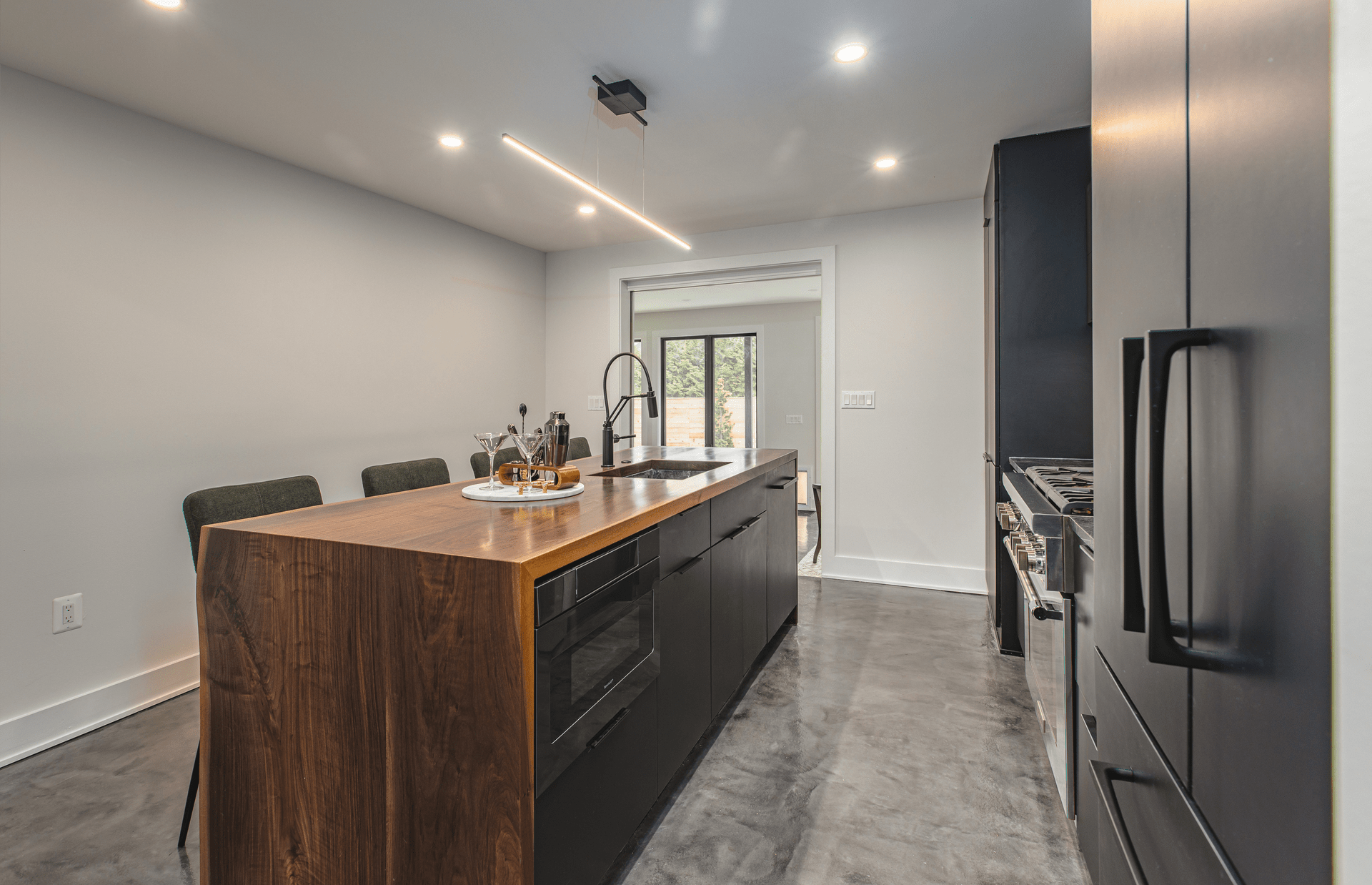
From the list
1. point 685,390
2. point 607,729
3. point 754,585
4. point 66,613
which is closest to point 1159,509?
point 607,729

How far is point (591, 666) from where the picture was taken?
1.32 metres

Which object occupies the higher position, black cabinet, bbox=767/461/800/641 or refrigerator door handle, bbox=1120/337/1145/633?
refrigerator door handle, bbox=1120/337/1145/633

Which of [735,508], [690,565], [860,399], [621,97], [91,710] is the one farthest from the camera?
[860,399]

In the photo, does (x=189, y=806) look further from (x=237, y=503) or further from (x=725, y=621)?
(x=725, y=621)

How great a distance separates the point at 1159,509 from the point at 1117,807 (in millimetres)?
633

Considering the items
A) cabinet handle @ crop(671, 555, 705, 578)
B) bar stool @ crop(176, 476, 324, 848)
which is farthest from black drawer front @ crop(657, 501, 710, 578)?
bar stool @ crop(176, 476, 324, 848)

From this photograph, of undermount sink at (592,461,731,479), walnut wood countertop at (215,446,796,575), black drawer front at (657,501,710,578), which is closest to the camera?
walnut wood countertop at (215,446,796,575)

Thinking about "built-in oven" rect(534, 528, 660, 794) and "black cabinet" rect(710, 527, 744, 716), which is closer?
"built-in oven" rect(534, 528, 660, 794)

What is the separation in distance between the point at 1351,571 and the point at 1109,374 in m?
0.57

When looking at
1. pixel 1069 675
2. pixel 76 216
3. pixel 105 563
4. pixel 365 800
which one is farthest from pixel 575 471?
pixel 76 216

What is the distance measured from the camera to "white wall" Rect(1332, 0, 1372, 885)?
36 cm

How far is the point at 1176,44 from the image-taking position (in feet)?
Answer: 2.13

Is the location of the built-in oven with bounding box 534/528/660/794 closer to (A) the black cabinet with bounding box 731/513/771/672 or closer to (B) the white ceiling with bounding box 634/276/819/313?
(A) the black cabinet with bounding box 731/513/771/672

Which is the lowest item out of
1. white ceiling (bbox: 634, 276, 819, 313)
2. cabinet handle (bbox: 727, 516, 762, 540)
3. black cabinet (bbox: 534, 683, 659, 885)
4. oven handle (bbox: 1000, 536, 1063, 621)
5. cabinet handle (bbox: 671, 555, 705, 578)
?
black cabinet (bbox: 534, 683, 659, 885)
